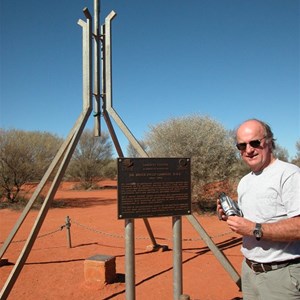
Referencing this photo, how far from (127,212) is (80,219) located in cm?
887

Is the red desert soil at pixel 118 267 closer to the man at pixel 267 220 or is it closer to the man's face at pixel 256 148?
the man at pixel 267 220

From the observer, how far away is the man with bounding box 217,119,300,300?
208 centimetres

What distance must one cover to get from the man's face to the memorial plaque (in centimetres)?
139

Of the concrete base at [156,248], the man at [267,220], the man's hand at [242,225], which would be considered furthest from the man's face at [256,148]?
the concrete base at [156,248]

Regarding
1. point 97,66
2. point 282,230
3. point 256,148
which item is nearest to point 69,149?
point 97,66

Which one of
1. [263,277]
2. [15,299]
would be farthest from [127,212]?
[15,299]

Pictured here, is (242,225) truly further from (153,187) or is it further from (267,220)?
(153,187)

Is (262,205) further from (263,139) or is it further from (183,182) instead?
(183,182)

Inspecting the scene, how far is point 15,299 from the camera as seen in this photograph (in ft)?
15.2

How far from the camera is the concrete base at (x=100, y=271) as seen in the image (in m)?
4.96

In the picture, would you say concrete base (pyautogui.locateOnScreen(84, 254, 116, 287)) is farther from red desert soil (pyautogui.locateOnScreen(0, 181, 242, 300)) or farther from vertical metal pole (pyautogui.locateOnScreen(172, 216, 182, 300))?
vertical metal pole (pyautogui.locateOnScreen(172, 216, 182, 300))

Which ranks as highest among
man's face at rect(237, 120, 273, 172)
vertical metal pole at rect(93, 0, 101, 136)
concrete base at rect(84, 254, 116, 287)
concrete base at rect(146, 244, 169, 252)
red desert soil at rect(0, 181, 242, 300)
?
vertical metal pole at rect(93, 0, 101, 136)

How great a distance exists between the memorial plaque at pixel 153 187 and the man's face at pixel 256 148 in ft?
4.56

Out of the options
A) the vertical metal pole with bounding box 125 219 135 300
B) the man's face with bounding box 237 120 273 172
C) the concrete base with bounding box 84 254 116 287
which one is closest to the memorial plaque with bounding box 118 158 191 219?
the vertical metal pole with bounding box 125 219 135 300
